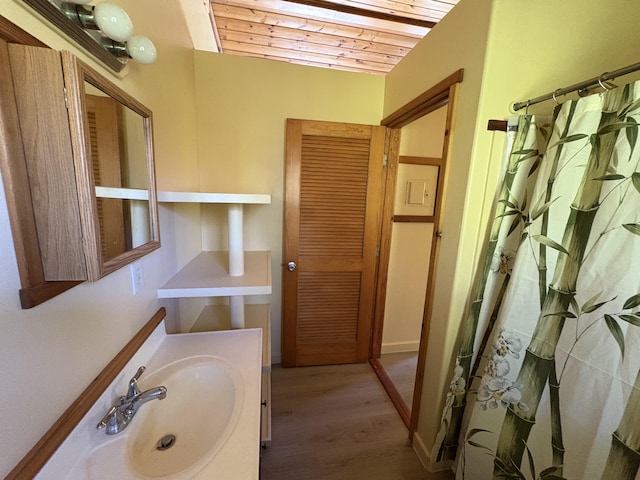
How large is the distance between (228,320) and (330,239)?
3.13 feet

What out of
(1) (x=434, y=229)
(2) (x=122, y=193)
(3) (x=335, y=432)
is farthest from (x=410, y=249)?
(2) (x=122, y=193)

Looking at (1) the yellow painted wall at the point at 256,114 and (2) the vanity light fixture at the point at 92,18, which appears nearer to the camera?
(2) the vanity light fixture at the point at 92,18

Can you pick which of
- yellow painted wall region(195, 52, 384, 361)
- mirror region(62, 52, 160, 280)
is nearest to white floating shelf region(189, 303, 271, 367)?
yellow painted wall region(195, 52, 384, 361)

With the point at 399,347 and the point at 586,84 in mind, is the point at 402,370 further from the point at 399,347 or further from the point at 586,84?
the point at 586,84

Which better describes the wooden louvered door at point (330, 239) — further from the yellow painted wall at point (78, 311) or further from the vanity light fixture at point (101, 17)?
the vanity light fixture at point (101, 17)

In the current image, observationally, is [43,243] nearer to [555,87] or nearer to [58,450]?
[58,450]

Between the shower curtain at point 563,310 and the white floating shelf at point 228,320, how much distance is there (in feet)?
3.42

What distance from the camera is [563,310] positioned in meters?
0.90

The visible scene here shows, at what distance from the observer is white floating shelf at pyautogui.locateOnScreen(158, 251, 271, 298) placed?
1131mm

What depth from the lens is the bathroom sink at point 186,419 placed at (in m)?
0.73

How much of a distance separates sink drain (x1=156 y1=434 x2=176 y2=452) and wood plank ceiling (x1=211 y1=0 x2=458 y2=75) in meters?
2.30

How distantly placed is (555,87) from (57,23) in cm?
172

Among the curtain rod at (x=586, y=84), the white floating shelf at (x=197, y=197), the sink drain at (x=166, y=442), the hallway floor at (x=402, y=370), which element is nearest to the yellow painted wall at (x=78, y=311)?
the white floating shelf at (x=197, y=197)

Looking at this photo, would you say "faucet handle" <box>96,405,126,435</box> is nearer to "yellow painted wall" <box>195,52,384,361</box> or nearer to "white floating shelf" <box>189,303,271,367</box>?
"white floating shelf" <box>189,303,271,367</box>
